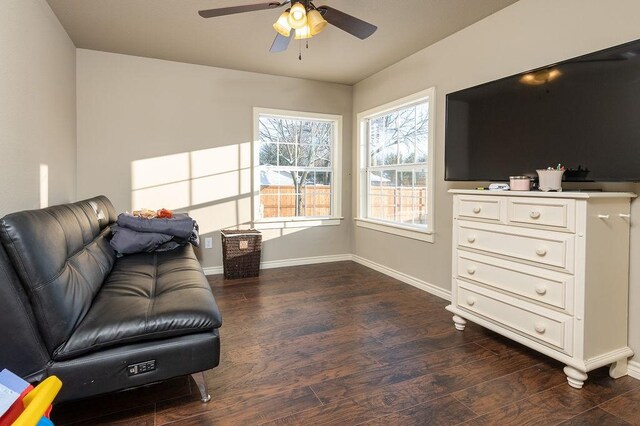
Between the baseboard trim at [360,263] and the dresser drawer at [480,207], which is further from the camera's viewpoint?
the baseboard trim at [360,263]

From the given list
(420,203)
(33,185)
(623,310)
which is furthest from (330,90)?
(623,310)

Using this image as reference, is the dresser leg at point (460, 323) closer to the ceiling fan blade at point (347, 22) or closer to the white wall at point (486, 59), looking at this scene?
the white wall at point (486, 59)

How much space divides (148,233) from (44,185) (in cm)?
77

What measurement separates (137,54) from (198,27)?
43.3 inches

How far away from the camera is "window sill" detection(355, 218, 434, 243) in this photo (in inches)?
140

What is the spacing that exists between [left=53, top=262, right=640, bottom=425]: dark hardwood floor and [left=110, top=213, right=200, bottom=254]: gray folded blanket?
75cm

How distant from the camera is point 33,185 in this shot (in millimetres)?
2350

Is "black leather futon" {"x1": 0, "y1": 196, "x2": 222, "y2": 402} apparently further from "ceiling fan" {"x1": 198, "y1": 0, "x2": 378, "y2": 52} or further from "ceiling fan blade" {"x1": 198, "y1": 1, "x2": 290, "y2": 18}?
"ceiling fan" {"x1": 198, "y1": 0, "x2": 378, "y2": 52}

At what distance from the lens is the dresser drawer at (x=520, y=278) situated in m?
1.93

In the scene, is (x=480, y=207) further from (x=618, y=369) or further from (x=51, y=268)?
(x=51, y=268)

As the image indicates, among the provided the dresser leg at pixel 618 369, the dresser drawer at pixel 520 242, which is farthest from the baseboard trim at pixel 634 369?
the dresser drawer at pixel 520 242

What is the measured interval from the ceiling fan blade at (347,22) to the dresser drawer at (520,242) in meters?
1.46

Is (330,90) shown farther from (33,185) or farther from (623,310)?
(623,310)

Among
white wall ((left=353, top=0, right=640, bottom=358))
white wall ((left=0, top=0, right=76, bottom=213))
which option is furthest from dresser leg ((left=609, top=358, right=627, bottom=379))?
white wall ((left=0, top=0, right=76, bottom=213))
